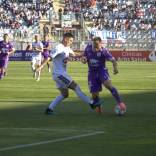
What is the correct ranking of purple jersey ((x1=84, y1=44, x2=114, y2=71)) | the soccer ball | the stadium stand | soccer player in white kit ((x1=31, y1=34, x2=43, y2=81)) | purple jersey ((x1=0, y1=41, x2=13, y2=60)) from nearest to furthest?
the soccer ball
purple jersey ((x1=84, y1=44, x2=114, y2=71))
purple jersey ((x1=0, y1=41, x2=13, y2=60))
soccer player in white kit ((x1=31, y1=34, x2=43, y2=81))
the stadium stand

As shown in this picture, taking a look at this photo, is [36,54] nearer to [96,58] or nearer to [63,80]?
[96,58]

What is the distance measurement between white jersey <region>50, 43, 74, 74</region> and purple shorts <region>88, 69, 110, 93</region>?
0.80 meters

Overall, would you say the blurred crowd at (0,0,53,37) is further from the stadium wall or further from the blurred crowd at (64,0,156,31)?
the stadium wall

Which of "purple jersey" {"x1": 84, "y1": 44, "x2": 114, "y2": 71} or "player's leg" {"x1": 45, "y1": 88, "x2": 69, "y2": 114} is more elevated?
"purple jersey" {"x1": 84, "y1": 44, "x2": 114, "y2": 71}

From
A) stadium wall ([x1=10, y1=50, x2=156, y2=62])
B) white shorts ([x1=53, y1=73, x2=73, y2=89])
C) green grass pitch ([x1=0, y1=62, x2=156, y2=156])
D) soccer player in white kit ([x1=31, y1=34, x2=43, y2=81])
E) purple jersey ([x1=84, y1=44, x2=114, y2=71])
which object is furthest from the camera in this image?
stadium wall ([x1=10, y1=50, x2=156, y2=62])

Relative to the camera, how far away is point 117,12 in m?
70.4

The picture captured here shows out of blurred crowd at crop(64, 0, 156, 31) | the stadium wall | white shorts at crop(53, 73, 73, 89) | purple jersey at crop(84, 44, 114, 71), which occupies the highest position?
blurred crowd at crop(64, 0, 156, 31)

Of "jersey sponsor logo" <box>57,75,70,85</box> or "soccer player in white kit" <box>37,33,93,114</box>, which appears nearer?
"soccer player in white kit" <box>37,33,93,114</box>

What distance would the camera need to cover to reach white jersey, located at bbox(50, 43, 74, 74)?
16578 millimetres

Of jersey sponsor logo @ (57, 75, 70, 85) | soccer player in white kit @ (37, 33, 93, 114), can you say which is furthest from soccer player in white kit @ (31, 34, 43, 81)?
jersey sponsor logo @ (57, 75, 70, 85)

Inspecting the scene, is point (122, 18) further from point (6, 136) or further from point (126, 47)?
point (6, 136)

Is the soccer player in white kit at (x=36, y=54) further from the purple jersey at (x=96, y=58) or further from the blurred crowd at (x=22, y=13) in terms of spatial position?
the blurred crowd at (x=22, y=13)

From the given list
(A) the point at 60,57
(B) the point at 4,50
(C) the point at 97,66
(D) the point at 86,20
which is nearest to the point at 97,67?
(C) the point at 97,66

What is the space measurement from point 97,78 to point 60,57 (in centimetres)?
114
